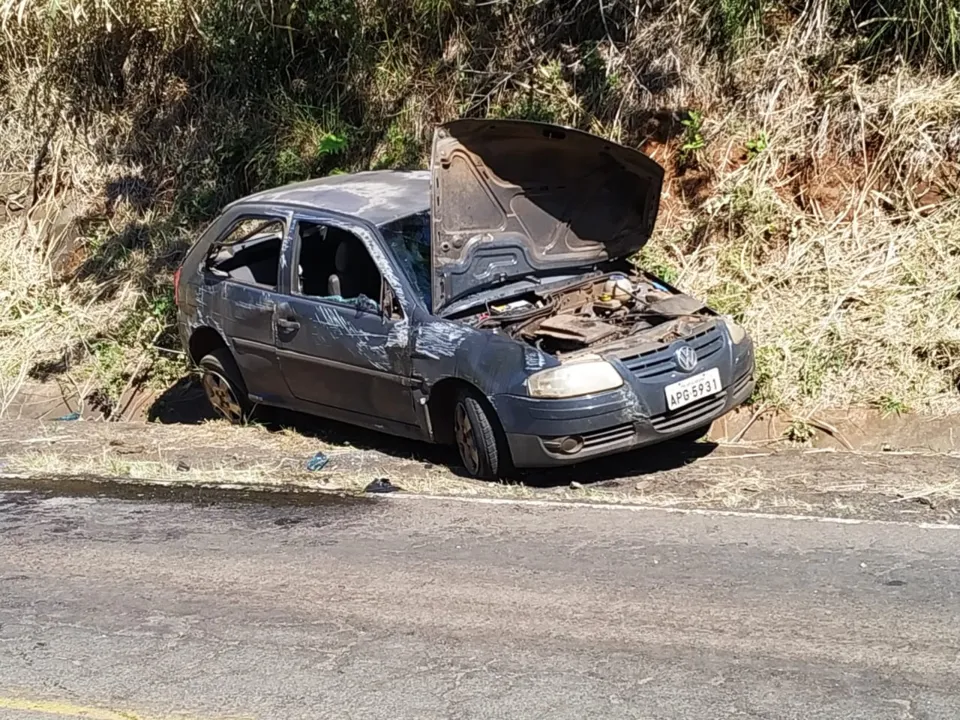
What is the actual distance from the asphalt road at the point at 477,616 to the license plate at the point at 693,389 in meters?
0.81

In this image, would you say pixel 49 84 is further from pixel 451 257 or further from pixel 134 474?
pixel 451 257

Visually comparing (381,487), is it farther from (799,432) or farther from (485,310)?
(799,432)

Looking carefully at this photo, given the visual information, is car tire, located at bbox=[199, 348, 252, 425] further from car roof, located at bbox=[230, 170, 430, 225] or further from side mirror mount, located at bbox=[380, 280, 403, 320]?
side mirror mount, located at bbox=[380, 280, 403, 320]

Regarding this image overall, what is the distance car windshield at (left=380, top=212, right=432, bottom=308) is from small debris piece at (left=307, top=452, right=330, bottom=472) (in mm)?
1397

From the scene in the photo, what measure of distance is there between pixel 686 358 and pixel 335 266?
2626mm

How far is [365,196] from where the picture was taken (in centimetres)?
A: 862

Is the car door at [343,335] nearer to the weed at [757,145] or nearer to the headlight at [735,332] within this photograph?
the headlight at [735,332]

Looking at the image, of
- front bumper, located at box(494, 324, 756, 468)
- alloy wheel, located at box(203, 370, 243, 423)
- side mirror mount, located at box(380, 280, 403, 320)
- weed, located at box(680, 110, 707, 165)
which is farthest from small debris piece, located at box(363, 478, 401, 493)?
weed, located at box(680, 110, 707, 165)

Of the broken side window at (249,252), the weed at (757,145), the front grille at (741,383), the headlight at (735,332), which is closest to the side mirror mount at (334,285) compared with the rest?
the broken side window at (249,252)

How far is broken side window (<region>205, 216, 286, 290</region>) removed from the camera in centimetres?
905

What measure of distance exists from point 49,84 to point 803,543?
13.1 metres

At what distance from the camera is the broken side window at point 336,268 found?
26.5 ft

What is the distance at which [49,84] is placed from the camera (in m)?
15.9

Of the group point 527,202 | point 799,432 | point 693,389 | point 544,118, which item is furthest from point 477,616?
point 544,118
